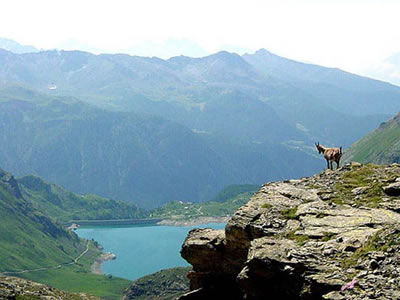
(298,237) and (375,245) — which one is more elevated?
(375,245)

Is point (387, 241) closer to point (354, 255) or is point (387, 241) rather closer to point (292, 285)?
point (354, 255)

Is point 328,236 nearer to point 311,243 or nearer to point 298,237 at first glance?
point 311,243

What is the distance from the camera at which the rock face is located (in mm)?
28125

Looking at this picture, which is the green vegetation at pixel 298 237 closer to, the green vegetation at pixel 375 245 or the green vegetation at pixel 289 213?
the green vegetation at pixel 289 213

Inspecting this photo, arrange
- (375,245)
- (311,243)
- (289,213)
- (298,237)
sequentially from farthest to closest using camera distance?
(289,213)
(298,237)
(311,243)
(375,245)

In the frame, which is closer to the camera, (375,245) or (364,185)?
(375,245)

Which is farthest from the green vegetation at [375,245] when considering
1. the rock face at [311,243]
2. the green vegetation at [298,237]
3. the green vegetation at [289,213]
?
the green vegetation at [289,213]

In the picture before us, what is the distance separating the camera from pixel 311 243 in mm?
33156

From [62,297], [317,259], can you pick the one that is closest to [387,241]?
[317,259]

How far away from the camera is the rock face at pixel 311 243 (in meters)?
28.1

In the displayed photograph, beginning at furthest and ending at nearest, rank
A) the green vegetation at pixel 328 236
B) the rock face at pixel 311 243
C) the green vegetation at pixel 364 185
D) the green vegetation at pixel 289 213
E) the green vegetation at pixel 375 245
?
the green vegetation at pixel 364 185
the green vegetation at pixel 289 213
the green vegetation at pixel 328 236
the green vegetation at pixel 375 245
the rock face at pixel 311 243

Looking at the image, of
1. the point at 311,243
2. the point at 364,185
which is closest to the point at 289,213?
the point at 311,243

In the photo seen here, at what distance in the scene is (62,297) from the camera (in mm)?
106375

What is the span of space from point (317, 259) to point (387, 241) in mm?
4247
